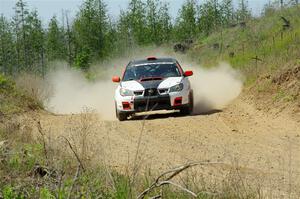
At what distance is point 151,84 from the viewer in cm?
1552

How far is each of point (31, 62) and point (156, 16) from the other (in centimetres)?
1905

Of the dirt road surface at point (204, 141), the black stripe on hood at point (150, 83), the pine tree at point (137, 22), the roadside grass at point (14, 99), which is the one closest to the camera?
the dirt road surface at point (204, 141)

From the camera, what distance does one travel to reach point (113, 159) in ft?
30.7

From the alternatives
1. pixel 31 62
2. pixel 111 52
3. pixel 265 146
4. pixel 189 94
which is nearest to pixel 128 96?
pixel 189 94

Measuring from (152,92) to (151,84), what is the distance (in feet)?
0.81

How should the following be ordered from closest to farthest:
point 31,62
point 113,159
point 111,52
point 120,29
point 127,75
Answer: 1. point 113,159
2. point 127,75
3. point 111,52
4. point 120,29
5. point 31,62

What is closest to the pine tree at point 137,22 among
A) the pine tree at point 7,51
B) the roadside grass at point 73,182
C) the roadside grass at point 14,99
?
the pine tree at point 7,51

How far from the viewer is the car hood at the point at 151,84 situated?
15.5 metres

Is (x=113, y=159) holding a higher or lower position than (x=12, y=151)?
lower

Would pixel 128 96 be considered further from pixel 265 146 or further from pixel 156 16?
pixel 156 16

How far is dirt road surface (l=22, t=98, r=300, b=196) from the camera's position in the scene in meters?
8.69

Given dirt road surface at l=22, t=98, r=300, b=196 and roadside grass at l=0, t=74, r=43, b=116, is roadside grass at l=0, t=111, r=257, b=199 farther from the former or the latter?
roadside grass at l=0, t=74, r=43, b=116

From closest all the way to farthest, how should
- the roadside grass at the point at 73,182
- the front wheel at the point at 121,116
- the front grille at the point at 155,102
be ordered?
the roadside grass at the point at 73,182, the front grille at the point at 155,102, the front wheel at the point at 121,116

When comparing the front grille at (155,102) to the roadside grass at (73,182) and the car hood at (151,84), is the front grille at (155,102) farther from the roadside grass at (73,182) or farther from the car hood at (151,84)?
the roadside grass at (73,182)
